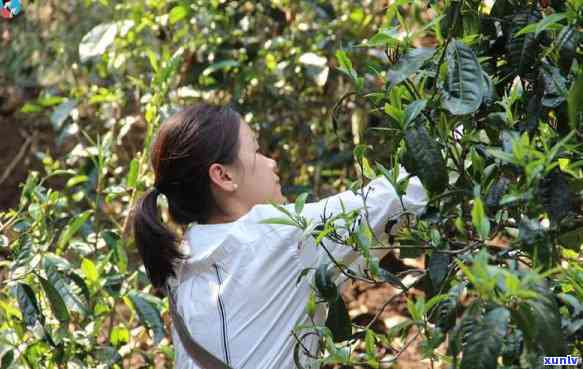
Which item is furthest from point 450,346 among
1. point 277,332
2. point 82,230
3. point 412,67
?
point 82,230

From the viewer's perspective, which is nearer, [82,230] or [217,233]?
[217,233]

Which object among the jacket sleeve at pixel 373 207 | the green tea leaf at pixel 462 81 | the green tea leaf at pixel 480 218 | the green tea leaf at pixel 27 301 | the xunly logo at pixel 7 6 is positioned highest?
the green tea leaf at pixel 462 81

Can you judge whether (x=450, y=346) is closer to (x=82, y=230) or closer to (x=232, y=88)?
(x=82, y=230)

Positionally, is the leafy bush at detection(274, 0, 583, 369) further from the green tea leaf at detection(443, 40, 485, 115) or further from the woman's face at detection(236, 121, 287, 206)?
the woman's face at detection(236, 121, 287, 206)

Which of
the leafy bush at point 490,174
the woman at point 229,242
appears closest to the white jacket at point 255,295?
the woman at point 229,242

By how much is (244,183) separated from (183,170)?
5.1 inches

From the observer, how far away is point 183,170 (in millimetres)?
2062

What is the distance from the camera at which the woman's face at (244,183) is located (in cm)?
206

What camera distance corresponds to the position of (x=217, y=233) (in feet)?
6.47

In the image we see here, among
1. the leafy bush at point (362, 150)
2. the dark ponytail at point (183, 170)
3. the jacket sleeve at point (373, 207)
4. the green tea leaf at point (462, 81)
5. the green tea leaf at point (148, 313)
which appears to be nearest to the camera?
the leafy bush at point (362, 150)

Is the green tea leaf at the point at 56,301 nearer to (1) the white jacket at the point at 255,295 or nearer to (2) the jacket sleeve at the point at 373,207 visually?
(1) the white jacket at the point at 255,295

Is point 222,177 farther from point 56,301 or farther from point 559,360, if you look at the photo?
point 559,360

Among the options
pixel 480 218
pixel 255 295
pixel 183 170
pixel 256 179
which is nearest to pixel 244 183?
pixel 256 179

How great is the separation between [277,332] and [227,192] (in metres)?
0.33
